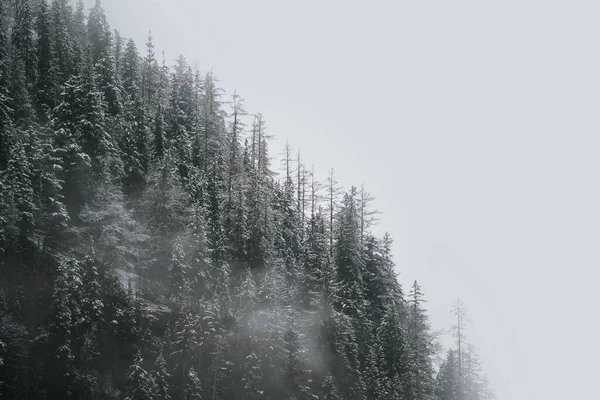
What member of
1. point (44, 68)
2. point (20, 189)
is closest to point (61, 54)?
point (44, 68)

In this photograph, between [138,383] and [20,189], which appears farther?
[20,189]

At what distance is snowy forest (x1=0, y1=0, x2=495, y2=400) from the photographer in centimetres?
3281

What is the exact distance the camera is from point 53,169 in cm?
3847

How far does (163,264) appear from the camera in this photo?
43.7m

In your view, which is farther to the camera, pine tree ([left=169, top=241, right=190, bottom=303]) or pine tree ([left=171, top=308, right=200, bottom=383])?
pine tree ([left=169, top=241, right=190, bottom=303])

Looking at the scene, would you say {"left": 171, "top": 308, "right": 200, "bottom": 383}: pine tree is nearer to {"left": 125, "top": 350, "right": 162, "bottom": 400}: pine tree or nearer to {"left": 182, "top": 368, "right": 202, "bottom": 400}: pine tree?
{"left": 182, "top": 368, "right": 202, "bottom": 400}: pine tree

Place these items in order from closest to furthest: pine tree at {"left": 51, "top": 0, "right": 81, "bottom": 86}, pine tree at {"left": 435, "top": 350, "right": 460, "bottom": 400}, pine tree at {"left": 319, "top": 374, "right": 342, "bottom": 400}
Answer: pine tree at {"left": 319, "top": 374, "right": 342, "bottom": 400} → pine tree at {"left": 51, "top": 0, "right": 81, "bottom": 86} → pine tree at {"left": 435, "top": 350, "right": 460, "bottom": 400}

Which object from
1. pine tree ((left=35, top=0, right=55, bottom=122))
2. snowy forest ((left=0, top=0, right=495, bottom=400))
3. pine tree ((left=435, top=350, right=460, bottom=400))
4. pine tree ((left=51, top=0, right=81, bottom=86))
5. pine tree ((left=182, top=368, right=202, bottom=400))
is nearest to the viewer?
snowy forest ((left=0, top=0, right=495, bottom=400))

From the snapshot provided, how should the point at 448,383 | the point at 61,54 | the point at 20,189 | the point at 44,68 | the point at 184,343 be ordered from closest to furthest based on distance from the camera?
the point at 20,189 < the point at 184,343 < the point at 44,68 < the point at 61,54 < the point at 448,383

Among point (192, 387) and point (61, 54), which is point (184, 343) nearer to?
point (192, 387)

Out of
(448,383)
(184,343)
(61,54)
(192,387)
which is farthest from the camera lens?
(448,383)

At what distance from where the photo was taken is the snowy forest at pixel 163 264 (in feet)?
108

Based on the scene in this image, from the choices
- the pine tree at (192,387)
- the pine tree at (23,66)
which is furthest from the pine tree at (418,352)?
the pine tree at (23,66)

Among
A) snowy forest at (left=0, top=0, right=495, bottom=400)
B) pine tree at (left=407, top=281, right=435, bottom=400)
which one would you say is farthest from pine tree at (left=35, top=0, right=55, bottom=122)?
pine tree at (left=407, top=281, right=435, bottom=400)
